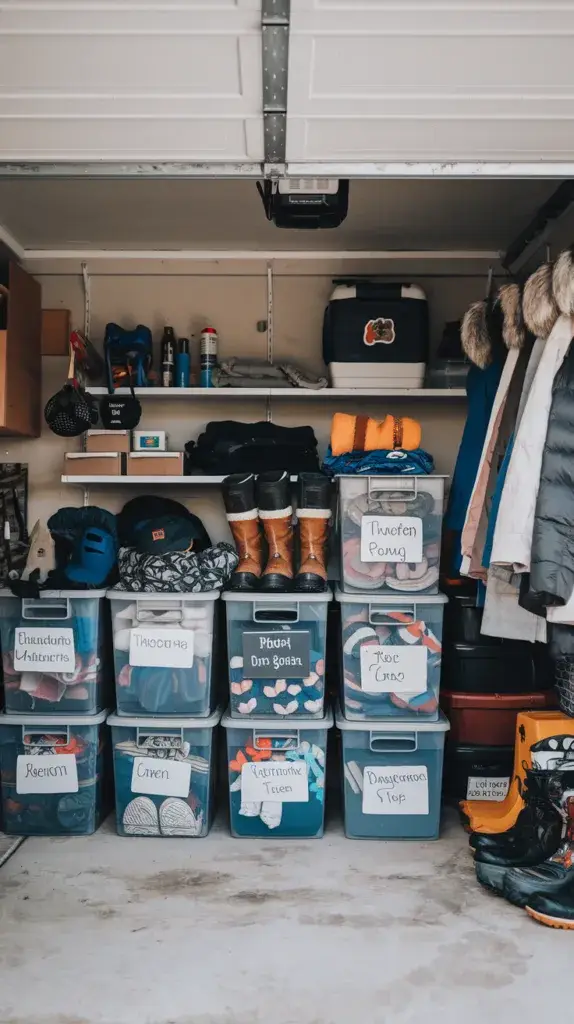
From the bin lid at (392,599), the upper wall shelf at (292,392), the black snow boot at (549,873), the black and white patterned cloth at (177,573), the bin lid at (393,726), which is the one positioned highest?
the upper wall shelf at (292,392)

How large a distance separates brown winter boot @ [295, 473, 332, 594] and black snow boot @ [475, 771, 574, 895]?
100 cm

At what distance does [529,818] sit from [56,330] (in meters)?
2.72

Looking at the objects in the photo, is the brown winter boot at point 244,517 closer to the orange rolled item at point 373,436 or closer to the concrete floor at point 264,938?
the orange rolled item at point 373,436

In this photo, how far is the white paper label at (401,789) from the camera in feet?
8.91

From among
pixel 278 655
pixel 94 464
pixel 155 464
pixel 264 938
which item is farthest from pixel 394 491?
pixel 264 938

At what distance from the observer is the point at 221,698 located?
302cm

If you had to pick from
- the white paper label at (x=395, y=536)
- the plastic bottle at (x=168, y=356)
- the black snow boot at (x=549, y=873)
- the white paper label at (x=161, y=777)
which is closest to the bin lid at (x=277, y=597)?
the white paper label at (x=395, y=536)

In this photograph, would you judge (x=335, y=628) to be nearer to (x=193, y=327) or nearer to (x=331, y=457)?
(x=331, y=457)

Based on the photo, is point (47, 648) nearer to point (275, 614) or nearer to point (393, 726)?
point (275, 614)

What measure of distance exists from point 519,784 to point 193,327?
231 centimetres

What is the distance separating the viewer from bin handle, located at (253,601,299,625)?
275 cm

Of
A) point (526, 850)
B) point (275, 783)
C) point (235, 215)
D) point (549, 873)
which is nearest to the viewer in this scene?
point (549, 873)

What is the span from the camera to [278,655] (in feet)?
8.88

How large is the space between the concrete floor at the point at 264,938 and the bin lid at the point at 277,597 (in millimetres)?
826
